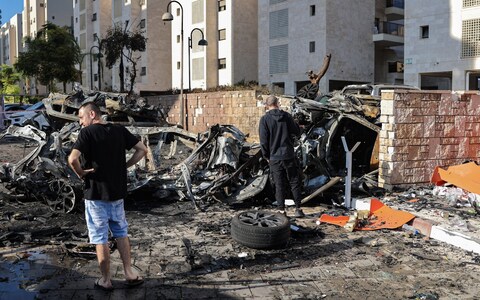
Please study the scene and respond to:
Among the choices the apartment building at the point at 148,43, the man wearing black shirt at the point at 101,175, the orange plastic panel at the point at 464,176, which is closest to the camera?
the man wearing black shirt at the point at 101,175

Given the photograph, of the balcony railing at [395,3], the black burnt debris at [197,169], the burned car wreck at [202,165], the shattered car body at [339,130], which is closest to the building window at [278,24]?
the balcony railing at [395,3]

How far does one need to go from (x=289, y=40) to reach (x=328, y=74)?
4843 mm

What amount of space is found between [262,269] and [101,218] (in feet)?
6.10

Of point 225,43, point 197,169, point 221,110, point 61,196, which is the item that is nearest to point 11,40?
point 225,43

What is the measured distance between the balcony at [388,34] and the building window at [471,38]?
828 cm

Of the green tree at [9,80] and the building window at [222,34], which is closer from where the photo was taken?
the building window at [222,34]

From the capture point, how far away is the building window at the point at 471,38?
28219mm

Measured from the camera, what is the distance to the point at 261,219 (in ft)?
20.1

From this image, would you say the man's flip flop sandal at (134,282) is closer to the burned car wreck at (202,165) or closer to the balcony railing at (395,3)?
the burned car wreck at (202,165)

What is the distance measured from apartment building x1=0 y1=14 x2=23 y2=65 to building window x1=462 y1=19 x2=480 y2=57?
93800mm

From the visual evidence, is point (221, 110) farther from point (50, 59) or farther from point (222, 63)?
point (50, 59)

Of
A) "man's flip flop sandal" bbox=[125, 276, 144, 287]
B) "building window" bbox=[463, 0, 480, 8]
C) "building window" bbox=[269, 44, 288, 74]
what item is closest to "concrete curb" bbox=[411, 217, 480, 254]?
"man's flip flop sandal" bbox=[125, 276, 144, 287]

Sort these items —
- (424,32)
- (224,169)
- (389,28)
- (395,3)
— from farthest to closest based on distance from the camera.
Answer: (395,3), (389,28), (424,32), (224,169)

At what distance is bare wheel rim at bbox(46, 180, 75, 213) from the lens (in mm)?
7469
